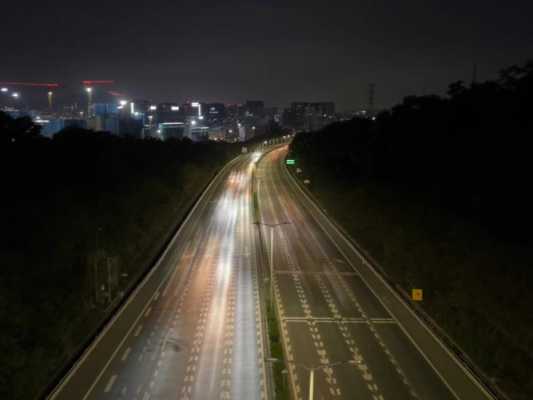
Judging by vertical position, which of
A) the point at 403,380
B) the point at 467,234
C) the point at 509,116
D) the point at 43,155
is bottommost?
the point at 403,380

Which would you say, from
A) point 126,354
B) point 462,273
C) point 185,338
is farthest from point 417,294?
point 126,354

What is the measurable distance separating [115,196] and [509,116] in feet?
128

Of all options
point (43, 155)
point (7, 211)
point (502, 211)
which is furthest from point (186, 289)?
point (43, 155)

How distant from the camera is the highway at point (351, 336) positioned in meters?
22.4

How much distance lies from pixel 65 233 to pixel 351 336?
69.1 ft

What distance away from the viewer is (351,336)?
90.6ft

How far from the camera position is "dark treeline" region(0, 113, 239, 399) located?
2427cm

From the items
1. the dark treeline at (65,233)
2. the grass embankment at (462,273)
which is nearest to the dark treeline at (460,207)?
the grass embankment at (462,273)

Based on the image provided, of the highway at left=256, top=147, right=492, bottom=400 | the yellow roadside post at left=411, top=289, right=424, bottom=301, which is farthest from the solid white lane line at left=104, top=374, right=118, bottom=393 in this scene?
the yellow roadside post at left=411, top=289, right=424, bottom=301

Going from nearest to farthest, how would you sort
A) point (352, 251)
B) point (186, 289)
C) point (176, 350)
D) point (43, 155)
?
point (176, 350)
point (186, 289)
point (352, 251)
point (43, 155)

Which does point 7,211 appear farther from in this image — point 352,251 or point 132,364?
point 352,251

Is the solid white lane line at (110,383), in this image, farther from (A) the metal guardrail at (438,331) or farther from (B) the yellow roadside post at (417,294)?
(B) the yellow roadside post at (417,294)

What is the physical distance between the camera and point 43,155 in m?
55.8

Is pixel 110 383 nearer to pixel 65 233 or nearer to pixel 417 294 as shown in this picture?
pixel 65 233
